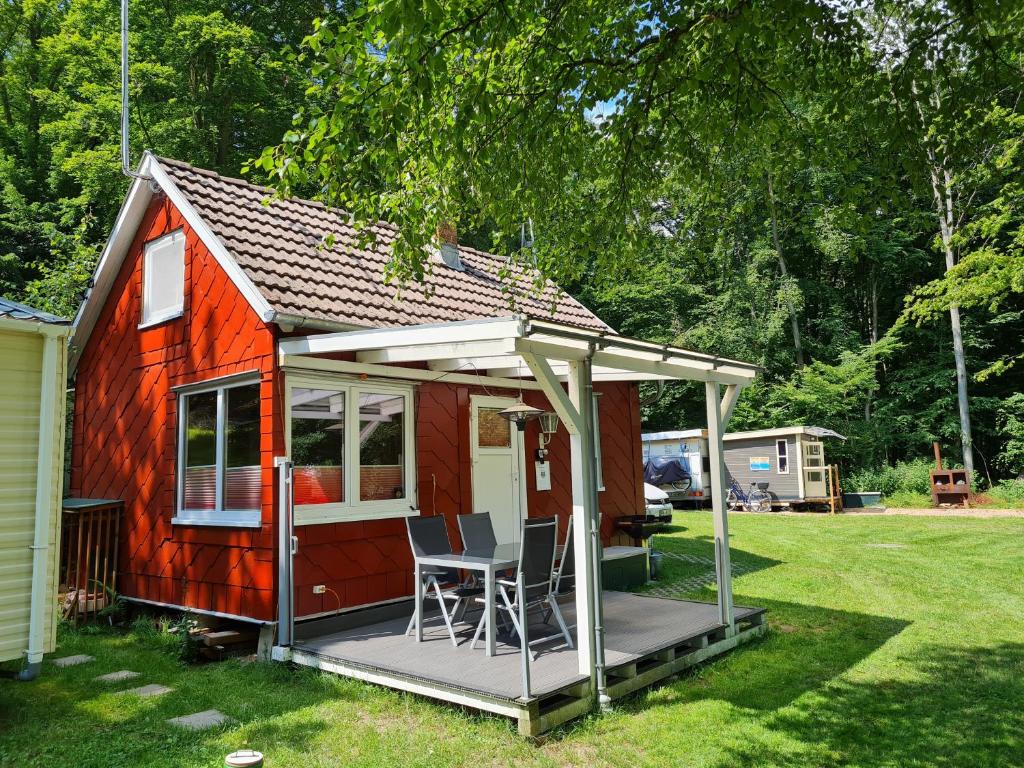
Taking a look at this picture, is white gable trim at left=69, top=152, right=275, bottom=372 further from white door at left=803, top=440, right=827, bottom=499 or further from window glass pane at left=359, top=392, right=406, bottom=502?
white door at left=803, top=440, right=827, bottom=499

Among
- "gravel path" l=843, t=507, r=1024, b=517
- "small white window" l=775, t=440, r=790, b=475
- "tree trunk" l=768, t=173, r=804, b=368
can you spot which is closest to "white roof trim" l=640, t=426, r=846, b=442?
"small white window" l=775, t=440, r=790, b=475

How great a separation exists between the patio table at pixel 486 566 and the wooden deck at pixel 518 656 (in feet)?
0.58

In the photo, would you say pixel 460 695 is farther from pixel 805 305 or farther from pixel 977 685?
pixel 805 305

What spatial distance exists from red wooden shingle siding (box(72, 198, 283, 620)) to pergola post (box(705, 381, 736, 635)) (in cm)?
429

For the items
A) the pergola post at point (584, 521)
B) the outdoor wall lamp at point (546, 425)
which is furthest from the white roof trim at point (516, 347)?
the outdoor wall lamp at point (546, 425)

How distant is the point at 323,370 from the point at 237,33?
1554 centimetres

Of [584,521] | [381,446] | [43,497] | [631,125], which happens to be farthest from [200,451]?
[631,125]

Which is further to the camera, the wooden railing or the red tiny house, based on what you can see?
the wooden railing

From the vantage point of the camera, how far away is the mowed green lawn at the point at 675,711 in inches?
186

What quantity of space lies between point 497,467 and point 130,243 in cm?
578

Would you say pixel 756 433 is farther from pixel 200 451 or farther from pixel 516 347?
pixel 516 347

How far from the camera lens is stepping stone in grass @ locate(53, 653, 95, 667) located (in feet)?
23.0

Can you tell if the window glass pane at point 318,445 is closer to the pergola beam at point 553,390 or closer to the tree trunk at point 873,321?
the pergola beam at point 553,390

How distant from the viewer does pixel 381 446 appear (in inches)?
326
